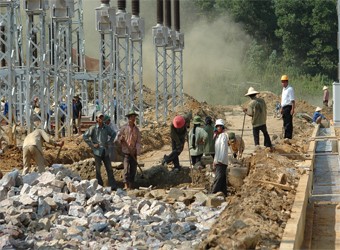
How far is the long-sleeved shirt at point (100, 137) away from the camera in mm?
20266

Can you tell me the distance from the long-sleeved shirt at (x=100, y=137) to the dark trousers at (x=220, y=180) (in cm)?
263

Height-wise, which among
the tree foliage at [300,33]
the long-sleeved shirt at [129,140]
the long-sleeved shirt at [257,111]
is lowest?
the tree foliage at [300,33]

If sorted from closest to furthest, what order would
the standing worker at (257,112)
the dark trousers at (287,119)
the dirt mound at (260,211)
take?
the dirt mound at (260,211) < the standing worker at (257,112) < the dark trousers at (287,119)

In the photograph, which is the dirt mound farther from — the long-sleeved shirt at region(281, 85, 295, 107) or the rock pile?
the long-sleeved shirt at region(281, 85, 295, 107)

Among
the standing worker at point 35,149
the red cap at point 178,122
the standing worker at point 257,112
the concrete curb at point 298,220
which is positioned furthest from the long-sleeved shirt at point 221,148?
the red cap at point 178,122

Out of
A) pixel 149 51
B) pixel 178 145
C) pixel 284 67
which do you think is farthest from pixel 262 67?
pixel 178 145

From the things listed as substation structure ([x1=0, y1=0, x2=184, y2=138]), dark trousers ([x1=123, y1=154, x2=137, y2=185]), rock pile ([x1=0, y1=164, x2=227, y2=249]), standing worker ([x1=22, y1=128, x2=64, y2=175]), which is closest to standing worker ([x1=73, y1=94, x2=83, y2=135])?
substation structure ([x1=0, y1=0, x2=184, y2=138])

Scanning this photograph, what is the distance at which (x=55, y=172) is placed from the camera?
19453 mm

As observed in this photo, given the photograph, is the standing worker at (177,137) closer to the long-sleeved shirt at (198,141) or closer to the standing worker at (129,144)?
the long-sleeved shirt at (198,141)

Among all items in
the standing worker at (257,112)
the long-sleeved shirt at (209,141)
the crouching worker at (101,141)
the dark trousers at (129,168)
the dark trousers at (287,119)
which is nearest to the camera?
the crouching worker at (101,141)

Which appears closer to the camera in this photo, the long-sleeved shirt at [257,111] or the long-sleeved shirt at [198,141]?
the long-sleeved shirt at [198,141]

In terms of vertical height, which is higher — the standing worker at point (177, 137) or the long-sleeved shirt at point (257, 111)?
the long-sleeved shirt at point (257, 111)

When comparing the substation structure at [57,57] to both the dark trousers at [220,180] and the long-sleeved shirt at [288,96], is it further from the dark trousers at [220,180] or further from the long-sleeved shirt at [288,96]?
the dark trousers at [220,180]

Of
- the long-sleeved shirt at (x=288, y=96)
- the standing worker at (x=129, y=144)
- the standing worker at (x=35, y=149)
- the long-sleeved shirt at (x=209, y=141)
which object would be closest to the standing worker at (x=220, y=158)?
the standing worker at (x=129, y=144)
